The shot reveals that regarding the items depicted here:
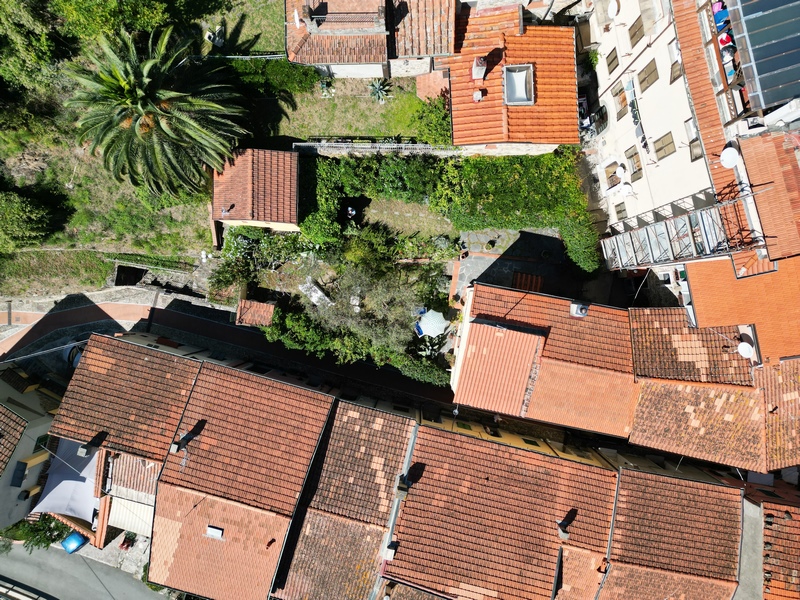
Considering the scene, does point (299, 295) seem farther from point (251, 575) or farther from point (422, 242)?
point (251, 575)

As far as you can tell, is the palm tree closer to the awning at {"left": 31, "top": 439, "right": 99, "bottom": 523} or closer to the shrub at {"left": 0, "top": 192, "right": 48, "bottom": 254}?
the shrub at {"left": 0, "top": 192, "right": 48, "bottom": 254}

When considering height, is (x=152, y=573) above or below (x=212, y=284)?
below

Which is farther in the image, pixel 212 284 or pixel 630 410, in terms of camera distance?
pixel 212 284

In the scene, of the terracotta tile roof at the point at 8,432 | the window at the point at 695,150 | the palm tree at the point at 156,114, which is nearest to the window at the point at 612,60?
the window at the point at 695,150

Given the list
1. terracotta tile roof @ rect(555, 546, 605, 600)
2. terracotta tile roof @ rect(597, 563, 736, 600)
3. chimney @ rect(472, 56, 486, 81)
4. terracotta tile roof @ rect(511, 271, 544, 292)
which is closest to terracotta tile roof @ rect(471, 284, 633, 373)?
terracotta tile roof @ rect(511, 271, 544, 292)

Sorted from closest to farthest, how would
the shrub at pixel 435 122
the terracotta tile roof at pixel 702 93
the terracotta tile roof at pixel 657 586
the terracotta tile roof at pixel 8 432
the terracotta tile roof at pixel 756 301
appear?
the terracotta tile roof at pixel 702 93 → the terracotta tile roof at pixel 756 301 → the terracotta tile roof at pixel 657 586 → the terracotta tile roof at pixel 8 432 → the shrub at pixel 435 122

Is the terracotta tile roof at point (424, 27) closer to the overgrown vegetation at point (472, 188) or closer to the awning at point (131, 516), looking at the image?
the overgrown vegetation at point (472, 188)

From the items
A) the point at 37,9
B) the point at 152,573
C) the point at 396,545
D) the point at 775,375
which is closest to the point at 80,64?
the point at 37,9
